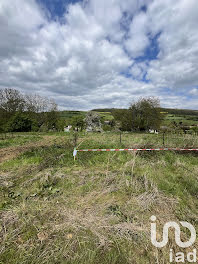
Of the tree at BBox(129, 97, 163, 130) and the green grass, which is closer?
the green grass

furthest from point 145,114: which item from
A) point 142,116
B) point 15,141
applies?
point 15,141

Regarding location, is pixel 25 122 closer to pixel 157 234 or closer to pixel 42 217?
pixel 42 217

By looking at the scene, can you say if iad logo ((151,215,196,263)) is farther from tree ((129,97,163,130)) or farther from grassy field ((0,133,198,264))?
tree ((129,97,163,130))

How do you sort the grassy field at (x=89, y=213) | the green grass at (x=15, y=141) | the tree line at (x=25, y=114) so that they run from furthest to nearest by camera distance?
the tree line at (x=25, y=114) → the green grass at (x=15, y=141) → the grassy field at (x=89, y=213)

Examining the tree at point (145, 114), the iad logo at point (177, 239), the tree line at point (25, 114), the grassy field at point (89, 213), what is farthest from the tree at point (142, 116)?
the iad logo at point (177, 239)

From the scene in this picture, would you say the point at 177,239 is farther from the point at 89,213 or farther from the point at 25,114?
the point at 25,114

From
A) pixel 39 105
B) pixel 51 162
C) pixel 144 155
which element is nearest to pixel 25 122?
pixel 39 105

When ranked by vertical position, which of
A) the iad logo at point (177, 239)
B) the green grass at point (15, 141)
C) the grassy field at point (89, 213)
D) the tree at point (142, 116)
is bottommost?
the iad logo at point (177, 239)

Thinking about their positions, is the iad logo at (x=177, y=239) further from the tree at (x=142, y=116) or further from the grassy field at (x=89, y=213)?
the tree at (x=142, y=116)

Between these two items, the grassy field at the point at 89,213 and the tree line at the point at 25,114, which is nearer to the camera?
the grassy field at the point at 89,213

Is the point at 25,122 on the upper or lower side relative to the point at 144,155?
upper

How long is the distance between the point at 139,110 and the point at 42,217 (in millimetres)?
27284

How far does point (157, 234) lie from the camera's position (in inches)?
85.6

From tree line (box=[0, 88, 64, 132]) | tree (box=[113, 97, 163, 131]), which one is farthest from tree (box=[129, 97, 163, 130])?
tree line (box=[0, 88, 64, 132])
